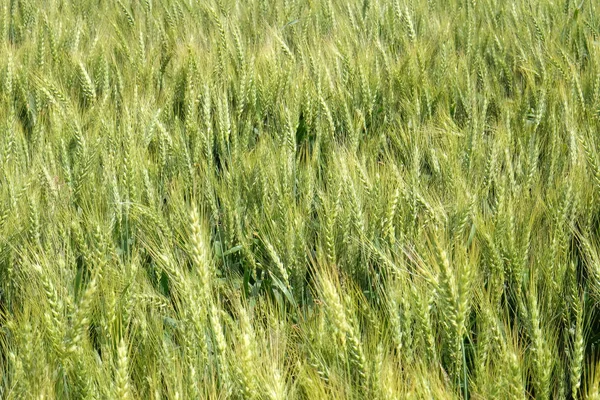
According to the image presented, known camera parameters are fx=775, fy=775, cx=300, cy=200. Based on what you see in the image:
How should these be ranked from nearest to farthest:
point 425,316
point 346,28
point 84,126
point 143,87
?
point 425,316, point 84,126, point 143,87, point 346,28

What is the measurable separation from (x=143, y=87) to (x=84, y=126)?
14.7 inches

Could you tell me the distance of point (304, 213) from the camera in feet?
6.05

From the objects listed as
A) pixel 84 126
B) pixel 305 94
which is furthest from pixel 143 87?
pixel 305 94

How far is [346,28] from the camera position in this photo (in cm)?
318

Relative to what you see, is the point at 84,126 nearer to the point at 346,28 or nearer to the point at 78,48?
the point at 78,48

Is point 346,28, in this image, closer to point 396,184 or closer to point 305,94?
point 305,94

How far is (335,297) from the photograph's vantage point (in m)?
1.19

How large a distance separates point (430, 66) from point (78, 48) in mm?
1361

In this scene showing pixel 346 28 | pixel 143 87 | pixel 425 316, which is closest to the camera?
pixel 425 316

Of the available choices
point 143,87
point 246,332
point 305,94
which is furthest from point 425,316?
point 143,87

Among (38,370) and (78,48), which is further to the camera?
(78,48)

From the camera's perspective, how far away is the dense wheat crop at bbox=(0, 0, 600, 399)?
4.07ft

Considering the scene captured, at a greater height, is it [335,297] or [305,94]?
[335,297]

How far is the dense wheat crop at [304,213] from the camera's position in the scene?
124 cm
